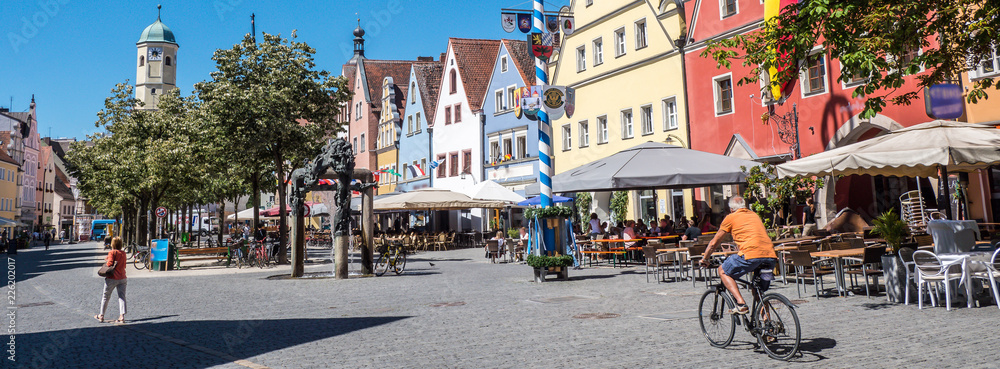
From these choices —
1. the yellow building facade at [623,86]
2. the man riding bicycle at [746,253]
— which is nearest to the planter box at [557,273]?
the man riding bicycle at [746,253]

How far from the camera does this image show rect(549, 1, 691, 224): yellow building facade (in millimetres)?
27750

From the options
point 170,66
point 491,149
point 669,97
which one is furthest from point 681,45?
point 170,66

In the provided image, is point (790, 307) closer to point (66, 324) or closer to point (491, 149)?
point (66, 324)

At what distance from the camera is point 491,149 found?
4259 centimetres

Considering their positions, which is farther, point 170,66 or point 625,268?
point 170,66

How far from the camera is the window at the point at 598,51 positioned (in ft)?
105

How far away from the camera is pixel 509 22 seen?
16.8 meters

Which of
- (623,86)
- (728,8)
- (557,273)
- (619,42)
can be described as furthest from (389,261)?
(619,42)

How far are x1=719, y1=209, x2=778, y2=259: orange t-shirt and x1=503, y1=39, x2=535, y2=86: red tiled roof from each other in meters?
32.5

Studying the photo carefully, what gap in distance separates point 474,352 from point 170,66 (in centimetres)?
10676

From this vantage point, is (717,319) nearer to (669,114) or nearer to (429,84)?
(669,114)

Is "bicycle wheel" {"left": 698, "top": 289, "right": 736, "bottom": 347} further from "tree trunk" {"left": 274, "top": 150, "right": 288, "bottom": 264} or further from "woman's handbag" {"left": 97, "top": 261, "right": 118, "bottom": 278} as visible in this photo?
"tree trunk" {"left": 274, "top": 150, "right": 288, "bottom": 264}

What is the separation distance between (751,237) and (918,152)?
543 cm

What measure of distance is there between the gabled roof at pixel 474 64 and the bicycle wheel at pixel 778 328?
37.8m
